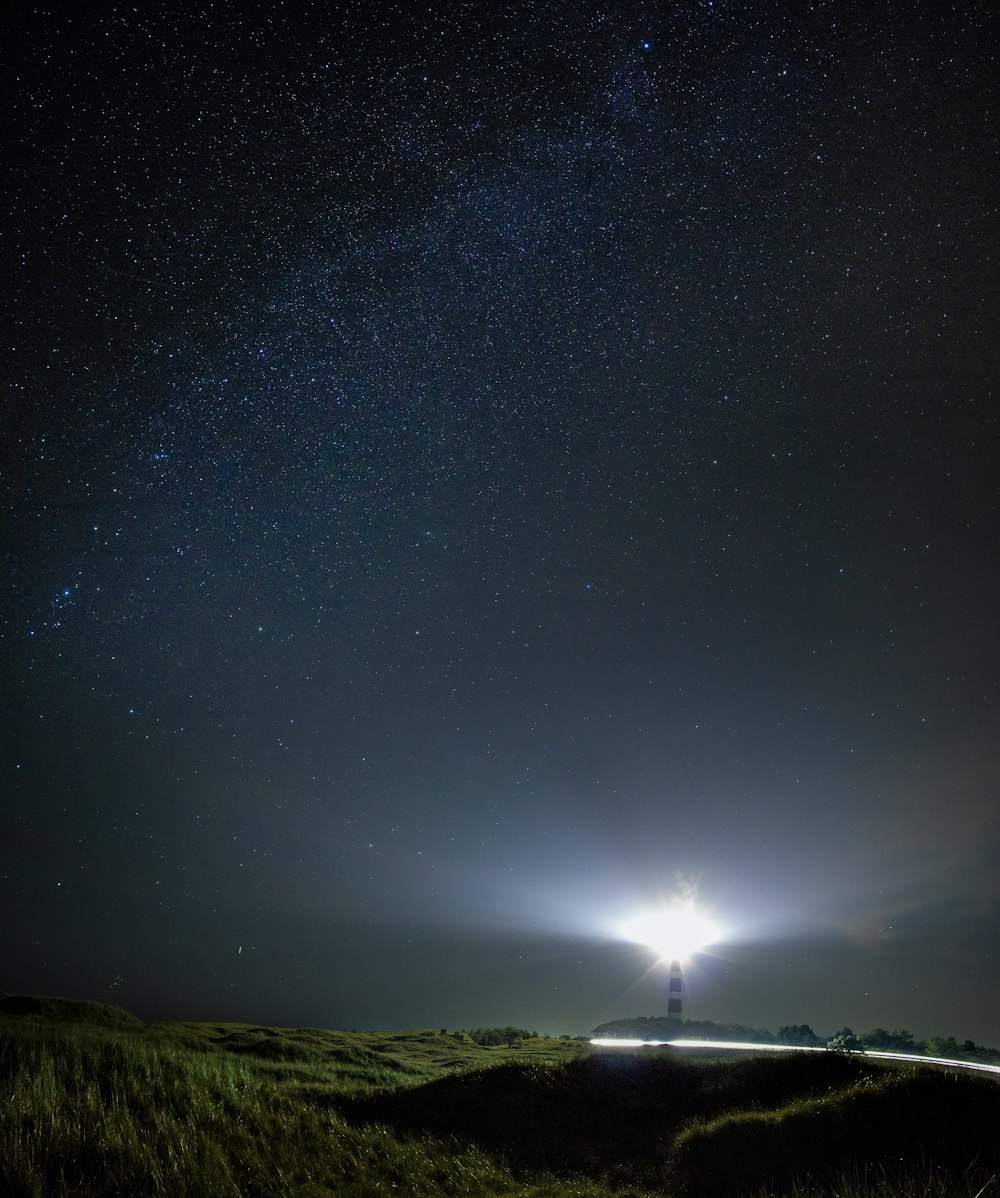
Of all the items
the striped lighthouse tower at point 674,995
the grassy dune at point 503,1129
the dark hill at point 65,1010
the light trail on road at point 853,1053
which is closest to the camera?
the grassy dune at point 503,1129

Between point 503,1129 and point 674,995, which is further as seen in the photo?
point 674,995

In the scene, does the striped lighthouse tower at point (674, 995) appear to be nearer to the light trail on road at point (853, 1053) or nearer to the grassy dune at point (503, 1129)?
the light trail on road at point (853, 1053)

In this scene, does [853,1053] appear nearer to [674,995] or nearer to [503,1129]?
[503,1129]

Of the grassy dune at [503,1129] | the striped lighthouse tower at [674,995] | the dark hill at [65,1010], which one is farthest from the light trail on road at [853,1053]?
the striped lighthouse tower at [674,995]

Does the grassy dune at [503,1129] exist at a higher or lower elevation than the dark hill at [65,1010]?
higher

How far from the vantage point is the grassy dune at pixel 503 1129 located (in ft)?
32.4

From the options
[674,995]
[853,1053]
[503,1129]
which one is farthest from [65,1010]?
[674,995]

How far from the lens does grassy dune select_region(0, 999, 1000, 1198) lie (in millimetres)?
9891

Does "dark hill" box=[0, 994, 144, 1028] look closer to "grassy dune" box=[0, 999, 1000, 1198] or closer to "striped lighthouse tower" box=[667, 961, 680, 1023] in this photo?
"grassy dune" box=[0, 999, 1000, 1198]

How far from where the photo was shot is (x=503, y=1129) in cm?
1395

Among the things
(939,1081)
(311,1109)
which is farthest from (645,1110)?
(311,1109)

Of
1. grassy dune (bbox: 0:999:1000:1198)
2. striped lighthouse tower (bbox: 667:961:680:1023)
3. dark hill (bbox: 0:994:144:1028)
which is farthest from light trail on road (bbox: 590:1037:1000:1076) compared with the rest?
striped lighthouse tower (bbox: 667:961:680:1023)

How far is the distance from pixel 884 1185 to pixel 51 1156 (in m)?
9.81

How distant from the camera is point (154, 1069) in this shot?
15.1 meters
